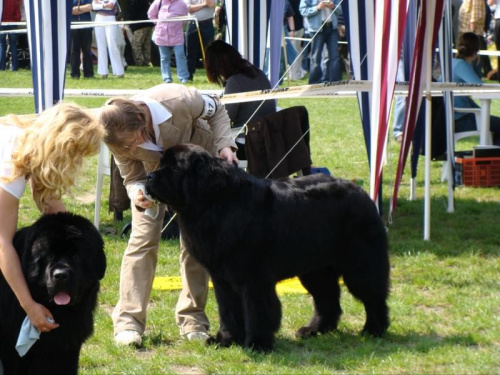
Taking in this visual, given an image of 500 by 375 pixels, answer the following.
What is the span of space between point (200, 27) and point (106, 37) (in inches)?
72.8

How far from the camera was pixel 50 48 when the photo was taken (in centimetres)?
671

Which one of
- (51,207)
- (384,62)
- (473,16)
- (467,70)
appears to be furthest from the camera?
(473,16)

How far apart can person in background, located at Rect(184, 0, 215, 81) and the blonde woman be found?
44.4ft

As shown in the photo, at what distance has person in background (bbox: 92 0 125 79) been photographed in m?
16.9

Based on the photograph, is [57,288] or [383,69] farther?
[383,69]

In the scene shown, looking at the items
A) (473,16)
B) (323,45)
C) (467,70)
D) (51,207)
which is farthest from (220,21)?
(51,207)

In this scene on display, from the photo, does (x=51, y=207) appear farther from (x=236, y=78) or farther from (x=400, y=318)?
(x=236, y=78)

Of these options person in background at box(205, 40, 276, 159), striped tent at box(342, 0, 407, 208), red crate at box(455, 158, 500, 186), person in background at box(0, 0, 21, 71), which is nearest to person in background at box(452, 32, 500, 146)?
red crate at box(455, 158, 500, 186)

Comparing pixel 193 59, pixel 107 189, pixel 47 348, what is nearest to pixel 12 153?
pixel 47 348

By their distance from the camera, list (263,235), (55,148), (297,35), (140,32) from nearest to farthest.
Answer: (55,148) → (263,235) → (297,35) → (140,32)

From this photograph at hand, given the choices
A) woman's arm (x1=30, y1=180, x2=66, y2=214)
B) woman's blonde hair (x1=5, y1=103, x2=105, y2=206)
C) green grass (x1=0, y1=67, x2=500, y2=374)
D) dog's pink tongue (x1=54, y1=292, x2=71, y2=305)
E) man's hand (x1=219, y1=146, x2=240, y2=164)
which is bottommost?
green grass (x1=0, y1=67, x2=500, y2=374)

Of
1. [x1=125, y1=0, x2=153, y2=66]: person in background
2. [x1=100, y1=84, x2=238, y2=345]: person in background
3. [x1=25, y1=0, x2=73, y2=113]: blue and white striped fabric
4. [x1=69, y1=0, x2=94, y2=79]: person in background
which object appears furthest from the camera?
[x1=125, y1=0, x2=153, y2=66]: person in background

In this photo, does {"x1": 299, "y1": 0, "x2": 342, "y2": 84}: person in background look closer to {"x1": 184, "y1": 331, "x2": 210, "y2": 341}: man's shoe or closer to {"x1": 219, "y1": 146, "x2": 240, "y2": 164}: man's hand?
{"x1": 219, "y1": 146, "x2": 240, "y2": 164}: man's hand

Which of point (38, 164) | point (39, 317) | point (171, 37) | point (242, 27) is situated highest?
point (242, 27)
